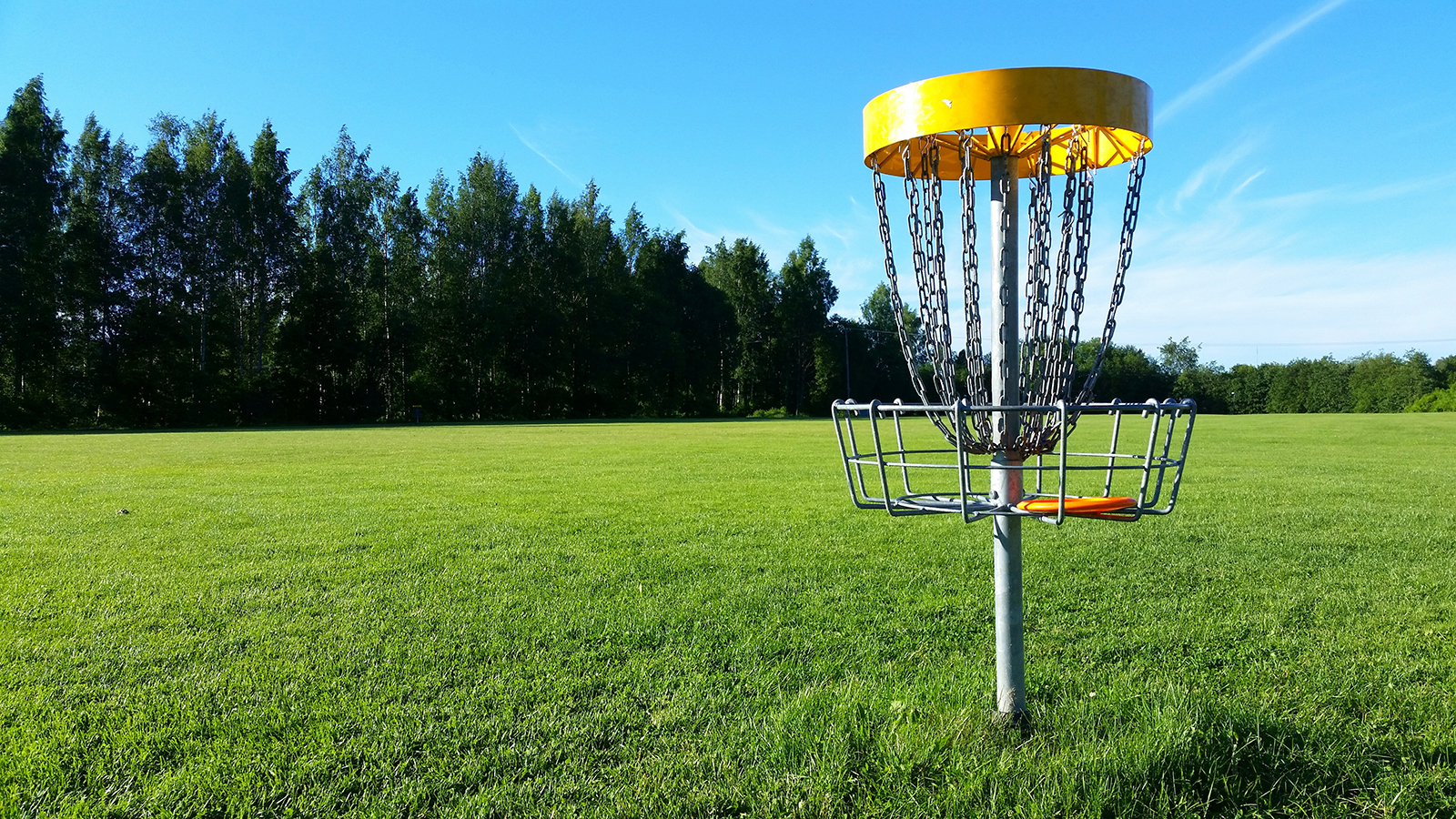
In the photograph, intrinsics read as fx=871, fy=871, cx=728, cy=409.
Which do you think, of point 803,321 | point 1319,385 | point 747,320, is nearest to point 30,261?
point 747,320

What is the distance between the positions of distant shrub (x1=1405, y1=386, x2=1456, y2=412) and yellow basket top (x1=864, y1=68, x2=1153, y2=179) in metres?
64.2

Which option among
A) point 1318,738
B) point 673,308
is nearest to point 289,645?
point 1318,738

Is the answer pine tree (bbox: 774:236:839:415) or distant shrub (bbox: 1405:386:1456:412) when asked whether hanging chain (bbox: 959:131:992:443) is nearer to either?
pine tree (bbox: 774:236:839:415)

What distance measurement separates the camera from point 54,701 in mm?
3141

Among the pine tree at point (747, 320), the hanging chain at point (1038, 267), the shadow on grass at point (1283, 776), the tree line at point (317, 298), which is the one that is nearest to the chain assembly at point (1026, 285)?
the hanging chain at point (1038, 267)

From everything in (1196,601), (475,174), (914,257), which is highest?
(475,174)

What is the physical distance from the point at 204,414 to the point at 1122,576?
126ft

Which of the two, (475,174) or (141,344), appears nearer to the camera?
(141,344)

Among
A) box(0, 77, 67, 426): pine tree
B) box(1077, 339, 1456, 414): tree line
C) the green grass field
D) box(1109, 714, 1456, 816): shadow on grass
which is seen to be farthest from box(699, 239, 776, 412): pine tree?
box(1109, 714, 1456, 816): shadow on grass

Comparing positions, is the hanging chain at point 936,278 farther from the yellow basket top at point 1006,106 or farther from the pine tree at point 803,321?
the pine tree at point 803,321

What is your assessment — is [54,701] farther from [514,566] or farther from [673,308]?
[673,308]

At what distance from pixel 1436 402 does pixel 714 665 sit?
65558 millimetres

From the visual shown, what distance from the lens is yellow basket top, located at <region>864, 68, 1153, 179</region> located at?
2021 millimetres

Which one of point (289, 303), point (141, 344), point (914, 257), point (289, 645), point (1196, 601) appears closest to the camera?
point (914, 257)
